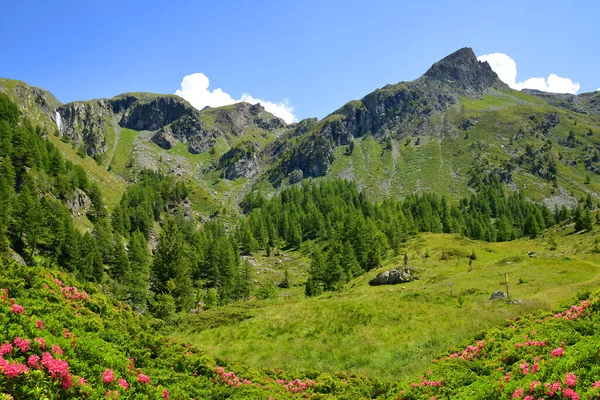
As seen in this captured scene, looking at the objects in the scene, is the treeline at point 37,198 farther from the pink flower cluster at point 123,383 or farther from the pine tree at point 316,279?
the pink flower cluster at point 123,383

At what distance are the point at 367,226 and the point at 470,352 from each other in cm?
9448

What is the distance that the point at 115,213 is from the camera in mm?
130750

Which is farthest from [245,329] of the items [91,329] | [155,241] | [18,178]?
[155,241]

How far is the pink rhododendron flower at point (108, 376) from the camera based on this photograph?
9.04 metres

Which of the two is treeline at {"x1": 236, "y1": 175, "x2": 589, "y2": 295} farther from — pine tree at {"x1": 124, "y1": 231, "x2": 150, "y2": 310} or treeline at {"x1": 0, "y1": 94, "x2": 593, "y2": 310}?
pine tree at {"x1": 124, "y1": 231, "x2": 150, "y2": 310}

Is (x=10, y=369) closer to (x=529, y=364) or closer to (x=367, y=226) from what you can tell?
(x=529, y=364)

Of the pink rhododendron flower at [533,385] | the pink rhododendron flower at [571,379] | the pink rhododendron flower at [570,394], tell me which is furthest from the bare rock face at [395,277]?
the pink rhododendron flower at [570,394]

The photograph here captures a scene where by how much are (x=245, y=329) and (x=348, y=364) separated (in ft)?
43.9

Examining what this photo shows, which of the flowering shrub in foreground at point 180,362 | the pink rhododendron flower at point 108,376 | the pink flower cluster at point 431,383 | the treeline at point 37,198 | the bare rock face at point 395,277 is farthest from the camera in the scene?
the treeline at point 37,198

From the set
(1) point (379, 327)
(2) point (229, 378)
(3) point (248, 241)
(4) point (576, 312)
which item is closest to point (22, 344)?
(2) point (229, 378)

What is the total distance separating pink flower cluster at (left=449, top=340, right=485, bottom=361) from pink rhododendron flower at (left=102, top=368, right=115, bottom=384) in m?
15.5

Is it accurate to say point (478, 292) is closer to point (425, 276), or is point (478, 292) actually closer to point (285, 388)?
point (425, 276)

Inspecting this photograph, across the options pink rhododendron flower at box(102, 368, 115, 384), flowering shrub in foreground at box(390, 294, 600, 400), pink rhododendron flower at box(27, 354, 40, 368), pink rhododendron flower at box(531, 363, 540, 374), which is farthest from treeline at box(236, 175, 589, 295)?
pink rhododendron flower at box(27, 354, 40, 368)

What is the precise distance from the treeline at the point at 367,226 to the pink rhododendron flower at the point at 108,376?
217 feet
